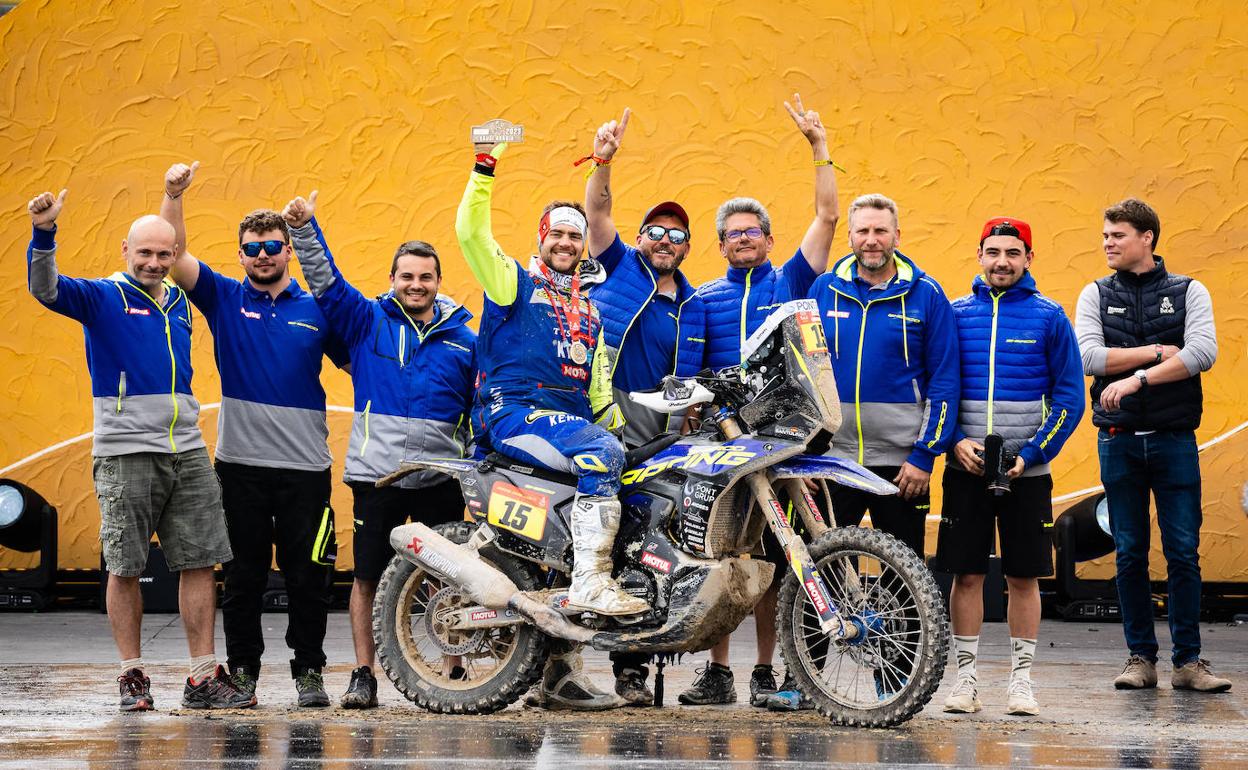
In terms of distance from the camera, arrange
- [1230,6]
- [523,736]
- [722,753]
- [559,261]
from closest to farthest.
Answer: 1. [722,753]
2. [523,736]
3. [559,261]
4. [1230,6]

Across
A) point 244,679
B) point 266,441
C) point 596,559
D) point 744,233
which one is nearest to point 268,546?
point 266,441

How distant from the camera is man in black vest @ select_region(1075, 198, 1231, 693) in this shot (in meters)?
6.84

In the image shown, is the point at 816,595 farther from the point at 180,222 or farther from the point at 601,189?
the point at 180,222

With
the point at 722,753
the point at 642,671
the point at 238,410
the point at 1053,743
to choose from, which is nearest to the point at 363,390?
the point at 238,410

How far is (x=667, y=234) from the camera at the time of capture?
6613 millimetres

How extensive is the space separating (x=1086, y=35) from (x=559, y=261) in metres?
6.02

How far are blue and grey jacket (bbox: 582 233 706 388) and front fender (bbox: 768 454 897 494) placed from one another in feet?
3.29

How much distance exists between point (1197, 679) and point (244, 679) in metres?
3.91

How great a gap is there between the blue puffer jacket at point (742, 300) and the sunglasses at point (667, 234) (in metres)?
0.25

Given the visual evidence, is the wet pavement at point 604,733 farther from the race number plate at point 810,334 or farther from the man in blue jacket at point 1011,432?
the race number plate at point 810,334

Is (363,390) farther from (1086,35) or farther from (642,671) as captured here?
(1086,35)

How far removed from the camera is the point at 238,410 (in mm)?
6441

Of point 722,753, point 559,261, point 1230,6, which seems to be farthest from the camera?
point 1230,6

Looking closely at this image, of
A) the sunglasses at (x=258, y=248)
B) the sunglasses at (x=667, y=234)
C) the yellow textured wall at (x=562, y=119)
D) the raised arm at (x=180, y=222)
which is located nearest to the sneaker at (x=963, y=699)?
the sunglasses at (x=667, y=234)
